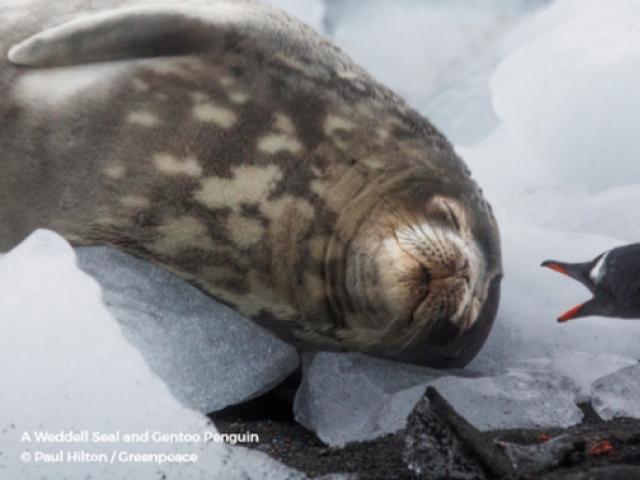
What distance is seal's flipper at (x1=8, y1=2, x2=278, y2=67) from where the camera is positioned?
200 cm

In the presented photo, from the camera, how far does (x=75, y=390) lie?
1.75m

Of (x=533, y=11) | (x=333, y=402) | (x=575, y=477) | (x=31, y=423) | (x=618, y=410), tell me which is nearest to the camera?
(x=575, y=477)

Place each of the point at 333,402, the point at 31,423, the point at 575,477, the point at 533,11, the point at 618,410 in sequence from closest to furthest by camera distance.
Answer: the point at 575,477, the point at 31,423, the point at 618,410, the point at 333,402, the point at 533,11

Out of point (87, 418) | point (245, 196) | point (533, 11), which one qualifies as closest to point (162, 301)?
point (245, 196)

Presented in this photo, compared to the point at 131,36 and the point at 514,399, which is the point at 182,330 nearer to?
the point at 131,36

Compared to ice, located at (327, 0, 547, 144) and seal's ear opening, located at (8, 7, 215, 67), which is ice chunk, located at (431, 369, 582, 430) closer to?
seal's ear opening, located at (8, 7, 215, 67)

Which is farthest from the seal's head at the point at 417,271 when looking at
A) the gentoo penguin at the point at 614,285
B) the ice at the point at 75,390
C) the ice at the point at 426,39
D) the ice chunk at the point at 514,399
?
the ice at the point at 426,39

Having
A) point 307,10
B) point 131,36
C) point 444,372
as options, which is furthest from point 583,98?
point 307,10

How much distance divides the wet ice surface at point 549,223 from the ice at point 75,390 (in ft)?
1.33

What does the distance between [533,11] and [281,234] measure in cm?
433

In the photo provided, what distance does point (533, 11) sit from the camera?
580 centimetres

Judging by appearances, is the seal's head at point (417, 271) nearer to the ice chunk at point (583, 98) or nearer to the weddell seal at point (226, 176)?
the weddell seal at point (226, 176)

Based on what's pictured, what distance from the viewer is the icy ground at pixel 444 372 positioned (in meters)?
1.75

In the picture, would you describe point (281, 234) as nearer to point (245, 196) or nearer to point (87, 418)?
point (245, 196)
